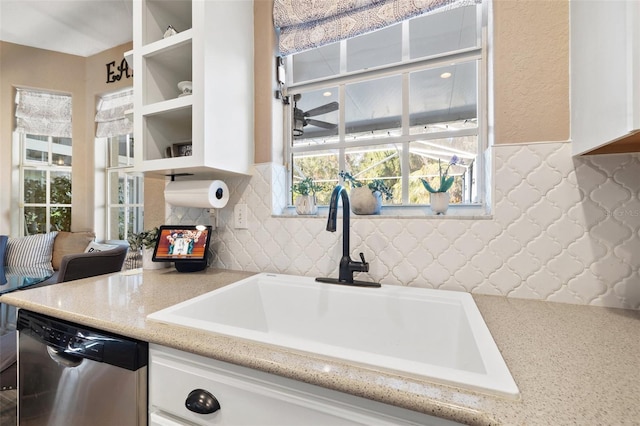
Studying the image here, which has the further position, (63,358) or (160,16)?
(160,16)

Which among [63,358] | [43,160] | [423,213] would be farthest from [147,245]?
[43,160]

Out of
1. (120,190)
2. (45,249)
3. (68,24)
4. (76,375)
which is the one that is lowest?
(76,375)

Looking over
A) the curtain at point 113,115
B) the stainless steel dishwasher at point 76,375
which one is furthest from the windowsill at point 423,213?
the curtain at point 113,115

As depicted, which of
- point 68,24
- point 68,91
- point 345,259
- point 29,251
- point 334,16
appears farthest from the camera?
point 68,91

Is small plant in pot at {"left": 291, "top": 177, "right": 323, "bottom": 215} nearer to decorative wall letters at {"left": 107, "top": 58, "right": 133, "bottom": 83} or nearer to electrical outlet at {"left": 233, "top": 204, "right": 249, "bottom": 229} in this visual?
electrical outlet at {"left": 233, "top": 204, "right": 249, "bottom": 229}

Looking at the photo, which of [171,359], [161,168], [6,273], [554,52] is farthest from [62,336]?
[6,273]

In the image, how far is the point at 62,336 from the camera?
0.84 metres

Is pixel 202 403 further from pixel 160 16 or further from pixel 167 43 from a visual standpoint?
pixel 160 16

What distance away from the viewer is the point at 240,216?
4.68ft

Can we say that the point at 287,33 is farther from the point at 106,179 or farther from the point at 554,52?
the point at 106,179

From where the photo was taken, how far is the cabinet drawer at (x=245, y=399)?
52 cm

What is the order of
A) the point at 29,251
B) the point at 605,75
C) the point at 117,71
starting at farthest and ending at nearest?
the point at 117,71 < the point at 29,251 < the point at 605,75

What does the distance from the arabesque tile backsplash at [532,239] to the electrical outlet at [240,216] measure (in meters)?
0.40

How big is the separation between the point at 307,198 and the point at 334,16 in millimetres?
840
